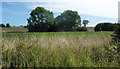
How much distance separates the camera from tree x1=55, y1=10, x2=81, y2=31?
2222cm

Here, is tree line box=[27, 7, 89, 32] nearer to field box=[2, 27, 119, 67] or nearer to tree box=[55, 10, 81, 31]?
tree box=[55, 10, 81, 31]

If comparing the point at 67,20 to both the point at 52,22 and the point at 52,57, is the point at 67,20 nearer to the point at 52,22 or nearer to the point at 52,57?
the point at 52,22

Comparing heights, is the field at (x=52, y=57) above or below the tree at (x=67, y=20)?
below

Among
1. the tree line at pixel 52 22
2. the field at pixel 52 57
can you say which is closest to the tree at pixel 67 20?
the tree line at pixel 52 22

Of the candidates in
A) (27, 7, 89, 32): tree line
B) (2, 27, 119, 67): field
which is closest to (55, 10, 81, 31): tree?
(27, 7, 89, 32): tree line

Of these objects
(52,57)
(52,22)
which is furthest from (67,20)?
(52,57)

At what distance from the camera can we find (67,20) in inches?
958

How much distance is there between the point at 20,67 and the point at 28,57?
16.4 inches

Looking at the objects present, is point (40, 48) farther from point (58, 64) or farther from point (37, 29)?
point (37, 29)

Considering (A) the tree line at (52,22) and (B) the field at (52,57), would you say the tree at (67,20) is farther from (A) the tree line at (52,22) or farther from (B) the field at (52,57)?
(B) the field at (52,57)

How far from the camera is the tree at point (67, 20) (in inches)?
875

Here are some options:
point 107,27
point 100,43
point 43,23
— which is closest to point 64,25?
point 43,23

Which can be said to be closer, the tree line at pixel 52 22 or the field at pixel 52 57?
the field at pixel 52 57

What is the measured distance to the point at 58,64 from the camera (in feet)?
9.80
